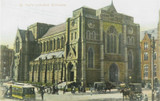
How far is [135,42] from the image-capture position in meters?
33.4

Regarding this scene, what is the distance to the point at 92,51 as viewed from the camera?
106ft

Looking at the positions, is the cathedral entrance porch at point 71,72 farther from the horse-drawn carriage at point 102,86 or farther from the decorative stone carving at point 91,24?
the decorative stone carving at point 91,24

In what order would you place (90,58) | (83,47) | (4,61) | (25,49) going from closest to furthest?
(4,61)
(25,49)
(90,58)
(83,47)

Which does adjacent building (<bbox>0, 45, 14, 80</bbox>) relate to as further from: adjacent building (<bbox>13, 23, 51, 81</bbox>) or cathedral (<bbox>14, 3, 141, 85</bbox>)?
cathedral (<bbox>14, 3, 141, 85</bbox>)

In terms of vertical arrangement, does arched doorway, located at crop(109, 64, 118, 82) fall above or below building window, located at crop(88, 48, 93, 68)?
below

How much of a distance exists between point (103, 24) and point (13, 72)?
43.0 ft

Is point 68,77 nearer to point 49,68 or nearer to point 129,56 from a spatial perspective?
point 49,68

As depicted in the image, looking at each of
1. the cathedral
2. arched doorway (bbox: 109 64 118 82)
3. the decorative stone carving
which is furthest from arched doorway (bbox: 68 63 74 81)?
the decorative stone carving

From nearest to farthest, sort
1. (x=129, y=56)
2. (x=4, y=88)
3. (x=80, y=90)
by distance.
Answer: (x=4, y=88) < (x=80, y=90) < (x=129, y=56)

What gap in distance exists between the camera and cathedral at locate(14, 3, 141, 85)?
3019 centimetres

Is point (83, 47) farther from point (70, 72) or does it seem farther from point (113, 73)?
point (113, 73)

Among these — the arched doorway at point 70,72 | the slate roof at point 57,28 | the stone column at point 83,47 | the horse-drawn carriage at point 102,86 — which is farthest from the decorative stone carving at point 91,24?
the horse-drawn carriage at point 102,86

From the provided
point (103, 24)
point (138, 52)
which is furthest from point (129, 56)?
point (103, 24)

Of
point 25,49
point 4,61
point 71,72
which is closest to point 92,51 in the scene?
point 71,72
